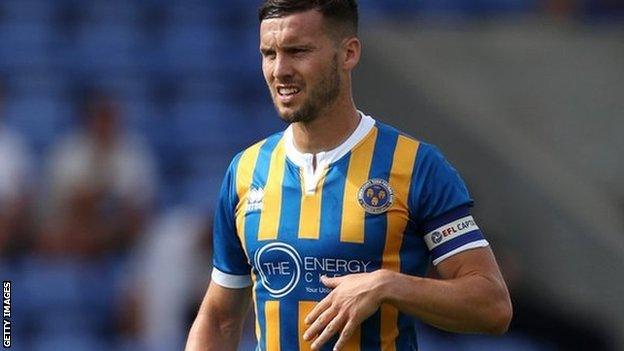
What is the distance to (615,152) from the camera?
9.05 meters

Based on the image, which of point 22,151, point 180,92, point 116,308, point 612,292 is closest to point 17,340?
point 116,308

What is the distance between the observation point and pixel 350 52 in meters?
3.77

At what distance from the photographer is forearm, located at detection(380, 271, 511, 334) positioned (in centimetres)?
348

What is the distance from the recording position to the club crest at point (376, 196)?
3.66 metres

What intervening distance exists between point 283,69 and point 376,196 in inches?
15.7

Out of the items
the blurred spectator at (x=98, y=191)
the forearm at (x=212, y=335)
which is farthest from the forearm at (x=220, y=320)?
the blurred spectator at (x=98, y=191)

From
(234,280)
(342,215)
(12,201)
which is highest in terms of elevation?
(342,215)

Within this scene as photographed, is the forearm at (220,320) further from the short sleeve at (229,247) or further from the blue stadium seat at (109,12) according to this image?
the blue stadium seat at (109,12)

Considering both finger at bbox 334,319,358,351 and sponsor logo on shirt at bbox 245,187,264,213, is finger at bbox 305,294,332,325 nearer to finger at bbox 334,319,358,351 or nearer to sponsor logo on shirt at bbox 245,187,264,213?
finger at bbox 334,319,358,351

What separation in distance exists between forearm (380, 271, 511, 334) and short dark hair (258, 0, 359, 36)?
0.69 m

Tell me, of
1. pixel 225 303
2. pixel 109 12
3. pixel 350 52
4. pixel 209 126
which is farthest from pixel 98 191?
pixel 350 52

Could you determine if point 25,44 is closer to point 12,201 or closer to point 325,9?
point 12,201

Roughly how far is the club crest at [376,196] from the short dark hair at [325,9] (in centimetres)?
40

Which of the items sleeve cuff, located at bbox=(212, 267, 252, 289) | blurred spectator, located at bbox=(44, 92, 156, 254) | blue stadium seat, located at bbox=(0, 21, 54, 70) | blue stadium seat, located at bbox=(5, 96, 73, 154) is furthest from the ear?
blue stadium seat, located at bbox=(0, 21, 54, 70)
